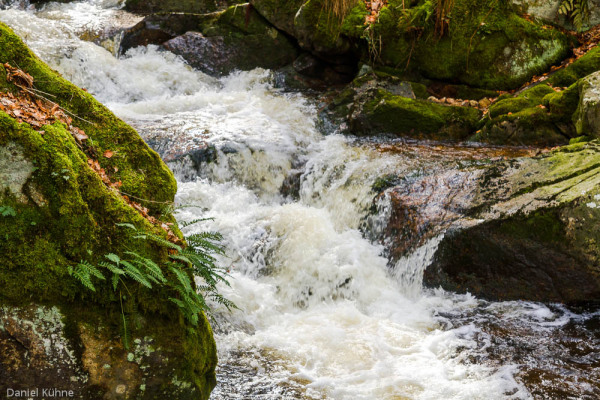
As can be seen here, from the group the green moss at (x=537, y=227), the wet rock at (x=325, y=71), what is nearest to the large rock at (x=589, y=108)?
the green moss at (x=537, y=227)

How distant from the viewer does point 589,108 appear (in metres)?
7.59

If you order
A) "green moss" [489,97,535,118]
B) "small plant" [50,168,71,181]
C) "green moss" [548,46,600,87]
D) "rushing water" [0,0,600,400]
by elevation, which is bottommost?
"rushing water" [0,0,600,400]

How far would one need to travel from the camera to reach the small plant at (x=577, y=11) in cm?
1114

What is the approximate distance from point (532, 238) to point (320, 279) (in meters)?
2.75

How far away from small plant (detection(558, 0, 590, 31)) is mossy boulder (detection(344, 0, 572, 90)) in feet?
1.41

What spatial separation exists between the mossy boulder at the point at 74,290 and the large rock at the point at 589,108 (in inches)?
284

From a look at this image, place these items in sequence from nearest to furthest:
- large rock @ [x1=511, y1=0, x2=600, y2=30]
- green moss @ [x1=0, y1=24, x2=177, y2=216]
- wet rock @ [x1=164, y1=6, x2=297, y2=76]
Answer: green moss @ [x1=0, y1=24, x2=177, y2=216]
large rock @ [x1=511, y1=0, x2=600, y2=30]
wet rock @ [x1=164, y1=6, x2=297, y2=76]

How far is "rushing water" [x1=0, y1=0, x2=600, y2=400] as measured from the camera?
443 centimetres

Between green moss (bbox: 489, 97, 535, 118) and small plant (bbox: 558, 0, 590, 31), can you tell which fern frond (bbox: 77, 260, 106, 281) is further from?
small plant (bbox: 558, 0, 590, 31)

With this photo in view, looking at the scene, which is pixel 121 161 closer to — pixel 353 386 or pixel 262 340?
pixel 262 340

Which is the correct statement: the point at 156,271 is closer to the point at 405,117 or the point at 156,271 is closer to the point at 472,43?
the point at 405,117

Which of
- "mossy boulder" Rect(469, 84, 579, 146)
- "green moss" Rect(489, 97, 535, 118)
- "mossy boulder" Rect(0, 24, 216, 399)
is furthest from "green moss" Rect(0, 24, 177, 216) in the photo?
"green moss" Rect(489, 97, 535, 118)

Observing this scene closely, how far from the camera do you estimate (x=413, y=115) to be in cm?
963

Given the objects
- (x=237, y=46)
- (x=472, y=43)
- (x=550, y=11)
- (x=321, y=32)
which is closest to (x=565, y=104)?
(x=472, y=43)
